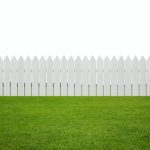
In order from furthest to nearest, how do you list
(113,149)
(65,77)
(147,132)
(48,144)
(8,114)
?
1. (65,77)
2. (8,114)
3. (147,132)
4. (48,144)
5. (113,149)

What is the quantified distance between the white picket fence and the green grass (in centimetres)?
666

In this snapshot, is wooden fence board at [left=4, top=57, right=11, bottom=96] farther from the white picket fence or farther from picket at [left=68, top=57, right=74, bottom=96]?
picket at [left=68, top=57, right=74, bottom=96]

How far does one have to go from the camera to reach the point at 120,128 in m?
6.80

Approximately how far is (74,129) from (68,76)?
9.66 meters

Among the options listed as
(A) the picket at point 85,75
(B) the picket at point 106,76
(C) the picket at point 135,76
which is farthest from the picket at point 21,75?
(C) the picket at point 135,76

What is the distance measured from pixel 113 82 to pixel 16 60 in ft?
16.1

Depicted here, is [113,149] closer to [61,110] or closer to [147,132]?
[147,132]

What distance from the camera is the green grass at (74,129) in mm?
5383

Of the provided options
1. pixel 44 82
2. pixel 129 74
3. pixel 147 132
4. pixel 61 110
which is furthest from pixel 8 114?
pixel 129 74

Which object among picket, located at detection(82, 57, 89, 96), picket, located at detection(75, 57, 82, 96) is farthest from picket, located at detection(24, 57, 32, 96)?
picket, located at detection(82, 57, 89, 96)


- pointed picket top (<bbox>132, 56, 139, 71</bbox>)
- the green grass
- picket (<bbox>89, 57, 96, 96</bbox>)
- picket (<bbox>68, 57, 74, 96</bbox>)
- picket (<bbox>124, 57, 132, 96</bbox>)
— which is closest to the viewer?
the green grass

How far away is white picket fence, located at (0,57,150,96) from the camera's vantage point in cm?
1633

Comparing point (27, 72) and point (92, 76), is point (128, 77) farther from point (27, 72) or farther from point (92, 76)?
point (27, 72)

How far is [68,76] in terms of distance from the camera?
16281mm
